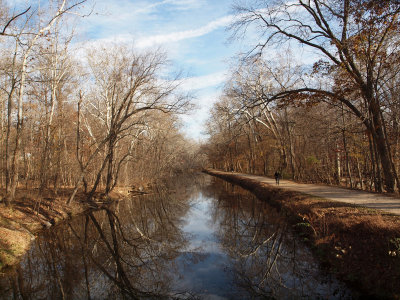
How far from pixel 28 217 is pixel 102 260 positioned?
19.3 ft

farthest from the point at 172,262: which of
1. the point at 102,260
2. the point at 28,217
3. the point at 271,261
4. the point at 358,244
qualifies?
the point at 28,217

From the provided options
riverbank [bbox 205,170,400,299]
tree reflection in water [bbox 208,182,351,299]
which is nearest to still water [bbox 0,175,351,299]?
tree reflection in water [bbox 208,182,351,299]

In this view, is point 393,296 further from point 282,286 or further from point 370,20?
point 370,20

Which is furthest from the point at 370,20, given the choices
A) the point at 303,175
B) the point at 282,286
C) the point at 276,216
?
the point at 303,175

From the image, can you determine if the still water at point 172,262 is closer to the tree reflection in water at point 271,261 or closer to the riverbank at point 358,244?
the tree reflection in water at point 271,261

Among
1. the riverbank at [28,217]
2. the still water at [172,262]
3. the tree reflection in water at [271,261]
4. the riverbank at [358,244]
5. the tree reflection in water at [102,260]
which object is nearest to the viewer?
A: the riverbank at [358,244]

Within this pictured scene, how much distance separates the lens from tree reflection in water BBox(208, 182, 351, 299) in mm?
5793

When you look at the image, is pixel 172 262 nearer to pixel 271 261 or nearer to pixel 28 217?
pixel 271 261

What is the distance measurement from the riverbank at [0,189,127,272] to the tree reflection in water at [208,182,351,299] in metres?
6.67

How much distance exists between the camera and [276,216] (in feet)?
41.5

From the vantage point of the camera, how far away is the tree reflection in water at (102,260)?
6.36 metres

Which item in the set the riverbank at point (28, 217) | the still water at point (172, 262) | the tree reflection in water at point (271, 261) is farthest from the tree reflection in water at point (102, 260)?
the tree reflection in water at point (271, 261)

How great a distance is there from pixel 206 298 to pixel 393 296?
3476 mm

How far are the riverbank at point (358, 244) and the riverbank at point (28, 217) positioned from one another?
8.81 meters
